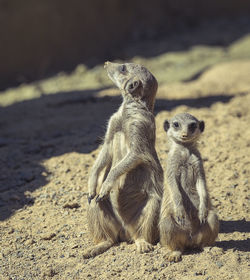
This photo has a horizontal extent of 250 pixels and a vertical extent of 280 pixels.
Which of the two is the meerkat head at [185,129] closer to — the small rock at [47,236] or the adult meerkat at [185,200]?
the adult meerkat at [185,200]

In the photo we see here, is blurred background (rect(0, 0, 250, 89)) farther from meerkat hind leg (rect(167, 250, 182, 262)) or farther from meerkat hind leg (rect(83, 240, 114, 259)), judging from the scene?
meerkat hind leg (rect(167, 250, 182, 262))

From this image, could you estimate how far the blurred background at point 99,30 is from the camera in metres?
11.5

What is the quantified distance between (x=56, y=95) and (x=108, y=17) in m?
4.60

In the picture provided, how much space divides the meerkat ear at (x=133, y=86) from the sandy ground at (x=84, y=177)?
1351mm

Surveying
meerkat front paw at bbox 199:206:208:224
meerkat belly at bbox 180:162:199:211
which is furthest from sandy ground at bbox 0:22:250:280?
meerkat belly at bbox 180:162:199:211

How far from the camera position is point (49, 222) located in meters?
5.00

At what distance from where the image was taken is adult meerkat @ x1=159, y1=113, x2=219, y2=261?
4129 mm

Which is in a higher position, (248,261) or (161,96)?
(161,96)

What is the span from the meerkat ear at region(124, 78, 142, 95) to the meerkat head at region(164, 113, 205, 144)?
0.42 metres

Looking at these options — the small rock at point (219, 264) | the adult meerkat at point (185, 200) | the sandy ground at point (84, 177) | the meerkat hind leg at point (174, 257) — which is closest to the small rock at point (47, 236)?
the sandy ground at point (84, 177)

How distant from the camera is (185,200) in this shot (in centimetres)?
422

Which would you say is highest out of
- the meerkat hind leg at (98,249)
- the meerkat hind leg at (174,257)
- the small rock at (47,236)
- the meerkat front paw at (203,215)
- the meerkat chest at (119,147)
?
the meerkat chest at (119,147)

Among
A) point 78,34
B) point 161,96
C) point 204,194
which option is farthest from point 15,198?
point 78,34

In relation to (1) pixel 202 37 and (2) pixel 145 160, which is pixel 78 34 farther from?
(2) pixel 145 160
